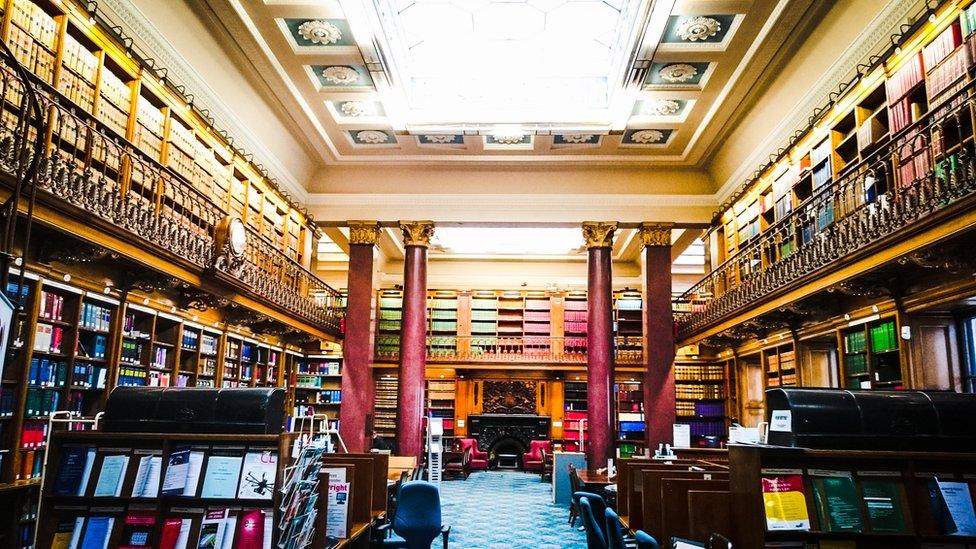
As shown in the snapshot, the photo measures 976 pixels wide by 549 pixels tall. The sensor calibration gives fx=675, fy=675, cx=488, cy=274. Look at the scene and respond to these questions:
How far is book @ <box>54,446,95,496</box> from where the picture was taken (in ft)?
11.7

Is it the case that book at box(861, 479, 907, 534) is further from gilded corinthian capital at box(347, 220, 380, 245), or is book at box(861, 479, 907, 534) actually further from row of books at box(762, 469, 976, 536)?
gilded corinthian capital at box(347, 220, 380, 245)

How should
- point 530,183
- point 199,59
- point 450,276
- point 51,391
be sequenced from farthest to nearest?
1. point 450,276
2. point 530,183
3. point 199,59
4. point 51,391

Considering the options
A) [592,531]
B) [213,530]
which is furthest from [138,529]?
[592,531]

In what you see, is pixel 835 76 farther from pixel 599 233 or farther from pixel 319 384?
pixel 319 384

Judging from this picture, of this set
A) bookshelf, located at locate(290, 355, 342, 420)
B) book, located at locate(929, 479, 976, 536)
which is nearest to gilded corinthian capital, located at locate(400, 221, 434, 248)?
bookshelf, located at locate(290, 355, 342, 420)

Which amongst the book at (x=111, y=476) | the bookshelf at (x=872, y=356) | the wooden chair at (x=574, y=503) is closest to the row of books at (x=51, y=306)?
the book at (x=111, y=476)

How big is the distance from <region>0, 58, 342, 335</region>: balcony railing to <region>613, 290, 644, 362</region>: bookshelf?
7.87 m

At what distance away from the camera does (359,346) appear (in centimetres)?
1225

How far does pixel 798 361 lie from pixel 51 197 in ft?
27.2

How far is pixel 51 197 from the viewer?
4.82 metres

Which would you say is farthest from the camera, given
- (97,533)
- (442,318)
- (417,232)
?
(442,318)

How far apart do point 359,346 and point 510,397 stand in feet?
15.6

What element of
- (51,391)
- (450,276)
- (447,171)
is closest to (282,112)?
(447,171)

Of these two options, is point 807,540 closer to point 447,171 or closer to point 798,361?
point 798,361
